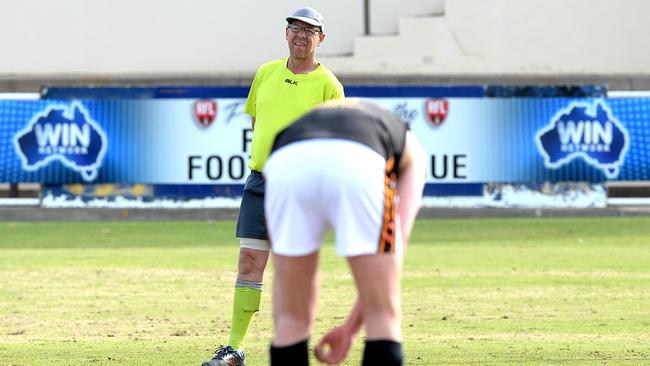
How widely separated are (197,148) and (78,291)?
9357 millimetres

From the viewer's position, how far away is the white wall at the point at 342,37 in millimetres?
30312

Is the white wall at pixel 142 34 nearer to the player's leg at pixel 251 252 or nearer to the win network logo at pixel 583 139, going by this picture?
the win network logo at pixel 583 139

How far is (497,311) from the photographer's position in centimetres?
1292

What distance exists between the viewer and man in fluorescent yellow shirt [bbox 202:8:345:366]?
9.43 m

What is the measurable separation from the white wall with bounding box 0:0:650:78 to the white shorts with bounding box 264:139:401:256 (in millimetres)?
23539

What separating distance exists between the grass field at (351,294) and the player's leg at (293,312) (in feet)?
10.9

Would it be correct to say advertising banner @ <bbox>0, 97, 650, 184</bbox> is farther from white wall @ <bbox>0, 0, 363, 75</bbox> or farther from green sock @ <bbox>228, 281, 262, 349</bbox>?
green sock @ <bbox>228, 281, 262, 349</bbox>

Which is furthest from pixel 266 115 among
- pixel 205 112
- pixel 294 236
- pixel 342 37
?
pixel 342 37

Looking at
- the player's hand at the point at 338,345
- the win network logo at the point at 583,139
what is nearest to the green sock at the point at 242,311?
the player's hand at the point at 338,345

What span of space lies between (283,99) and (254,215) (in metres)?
0.71

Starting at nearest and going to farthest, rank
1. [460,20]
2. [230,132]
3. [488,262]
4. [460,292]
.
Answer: [460,292]
[488,262]
[230,132]
[460,20]

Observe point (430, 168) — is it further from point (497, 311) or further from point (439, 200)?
point (497, 311)

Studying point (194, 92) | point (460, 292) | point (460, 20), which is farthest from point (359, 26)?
point (460, 292)

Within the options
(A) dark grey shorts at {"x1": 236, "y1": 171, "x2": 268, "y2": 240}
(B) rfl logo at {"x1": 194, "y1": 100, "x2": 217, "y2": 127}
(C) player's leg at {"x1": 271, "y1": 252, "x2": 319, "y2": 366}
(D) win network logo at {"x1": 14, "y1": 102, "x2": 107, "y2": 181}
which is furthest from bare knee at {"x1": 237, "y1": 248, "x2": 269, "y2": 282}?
(D) win network logo at {"x1": 14, "y1": 102, "x2": 107, "y2": 181}
